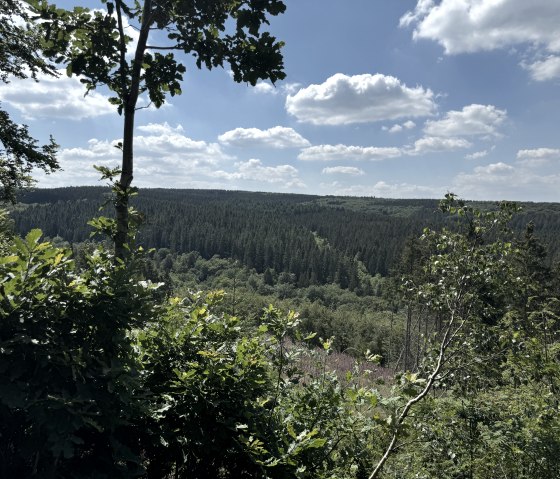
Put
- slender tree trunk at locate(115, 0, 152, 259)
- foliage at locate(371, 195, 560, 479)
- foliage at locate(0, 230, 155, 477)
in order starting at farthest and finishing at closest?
foliage at locate(371, 195, 560, 479) < slender tree trunk at locate(115, 0, 152, 259) < foliage at locate(0, 230, 155, 477)

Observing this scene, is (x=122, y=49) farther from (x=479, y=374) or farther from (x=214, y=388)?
(x=479, y=374)

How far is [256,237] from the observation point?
13638 centimetres

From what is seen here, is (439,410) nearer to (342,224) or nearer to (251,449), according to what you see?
(251,449)

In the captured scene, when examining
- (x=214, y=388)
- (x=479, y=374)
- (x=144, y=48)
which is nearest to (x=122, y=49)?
(x=144, y=48)

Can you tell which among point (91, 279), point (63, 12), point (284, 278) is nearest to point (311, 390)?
point (91, 279)

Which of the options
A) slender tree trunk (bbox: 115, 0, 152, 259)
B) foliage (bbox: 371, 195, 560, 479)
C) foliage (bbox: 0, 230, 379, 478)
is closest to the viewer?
foliage (bbox: 0, 230, 379, 478)

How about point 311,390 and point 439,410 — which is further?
point 439,410

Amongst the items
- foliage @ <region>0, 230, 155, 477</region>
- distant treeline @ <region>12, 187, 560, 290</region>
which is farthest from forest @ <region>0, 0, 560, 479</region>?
distant treeline @ <region>12, 187, 560, 290</region>

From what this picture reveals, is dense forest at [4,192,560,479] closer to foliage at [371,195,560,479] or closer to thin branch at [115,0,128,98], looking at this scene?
foliage at [371,195,560,479]

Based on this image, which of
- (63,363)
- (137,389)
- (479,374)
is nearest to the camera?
(63,363)

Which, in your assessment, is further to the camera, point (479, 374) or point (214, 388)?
point (479, 374)

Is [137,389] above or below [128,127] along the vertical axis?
below

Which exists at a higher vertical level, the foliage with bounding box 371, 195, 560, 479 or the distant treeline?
the foliage with bounding box 371, 195, 560, 479

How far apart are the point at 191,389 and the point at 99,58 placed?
3.05 metres
